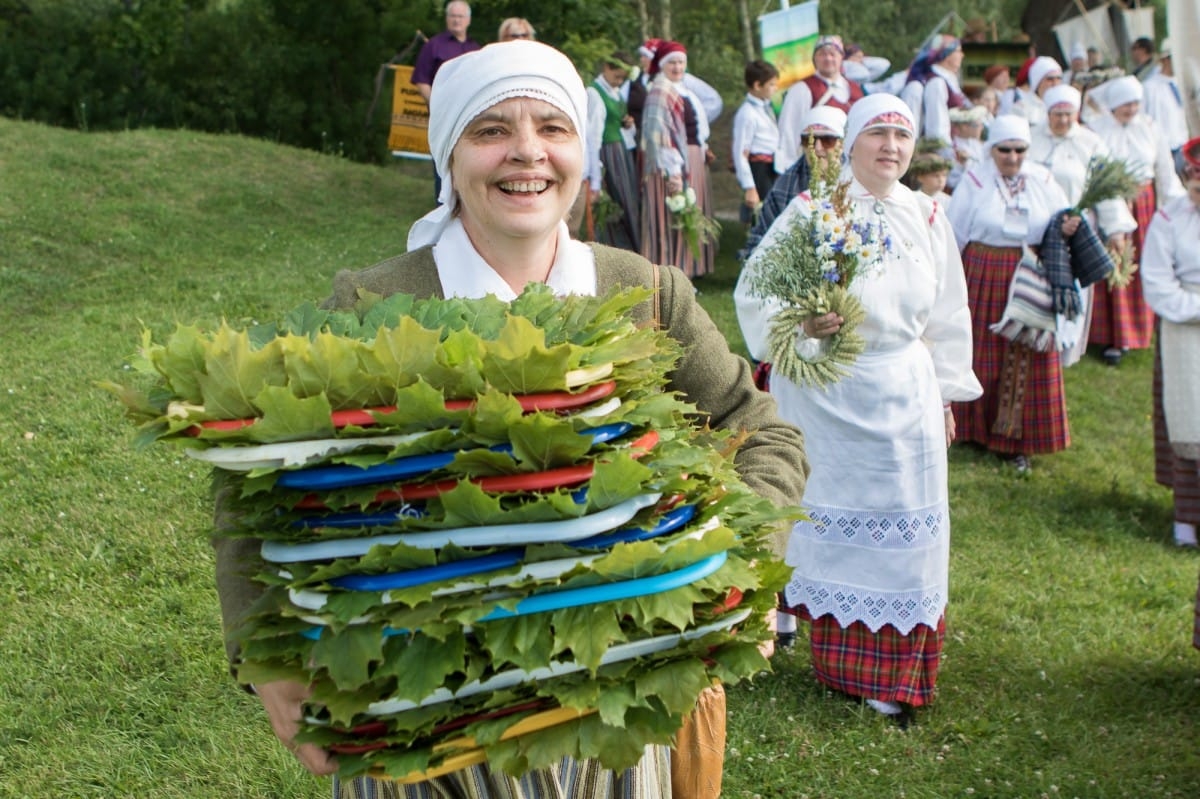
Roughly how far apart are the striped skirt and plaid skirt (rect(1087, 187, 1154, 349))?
13.3 feet

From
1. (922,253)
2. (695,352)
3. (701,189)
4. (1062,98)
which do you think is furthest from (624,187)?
(695,352)

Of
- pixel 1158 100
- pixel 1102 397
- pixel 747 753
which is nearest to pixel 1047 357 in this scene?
pixel 1102 397

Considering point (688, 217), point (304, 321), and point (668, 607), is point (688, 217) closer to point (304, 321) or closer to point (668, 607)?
point (304, 321)

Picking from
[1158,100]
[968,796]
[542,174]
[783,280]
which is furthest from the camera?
[1158,100]

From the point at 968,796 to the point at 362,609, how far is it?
3.47 meters

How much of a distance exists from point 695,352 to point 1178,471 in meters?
5.93

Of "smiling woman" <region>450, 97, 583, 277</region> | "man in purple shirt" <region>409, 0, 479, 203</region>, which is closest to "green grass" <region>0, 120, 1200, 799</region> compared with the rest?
"smiling woman" <region>450, 97, 583, 277</region>

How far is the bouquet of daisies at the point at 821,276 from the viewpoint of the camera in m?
4.77

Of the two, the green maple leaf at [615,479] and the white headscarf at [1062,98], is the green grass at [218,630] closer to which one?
the green maple leaf at [615,479]

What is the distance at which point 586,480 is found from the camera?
5.37 ft

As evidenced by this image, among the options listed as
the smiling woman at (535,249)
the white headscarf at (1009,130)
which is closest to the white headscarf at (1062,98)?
the white headscarf at (1009,130)

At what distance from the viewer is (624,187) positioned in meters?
12.0

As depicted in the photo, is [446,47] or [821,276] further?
[446,47]

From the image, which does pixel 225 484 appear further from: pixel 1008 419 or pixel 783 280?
pixel 1008 419
